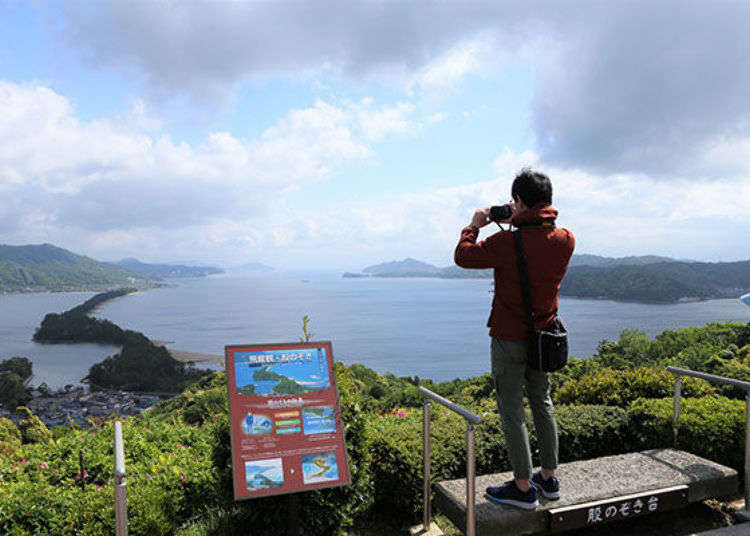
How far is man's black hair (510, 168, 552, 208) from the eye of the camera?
3010 millimetres

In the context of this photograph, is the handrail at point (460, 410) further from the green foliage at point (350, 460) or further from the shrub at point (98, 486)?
the shrub at point (98, 486)

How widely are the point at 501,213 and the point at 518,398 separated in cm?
110

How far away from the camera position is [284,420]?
300 centimetres

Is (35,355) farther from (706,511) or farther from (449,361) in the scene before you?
(706,511)

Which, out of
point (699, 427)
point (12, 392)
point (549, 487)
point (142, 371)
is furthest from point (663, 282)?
point (549, 487)

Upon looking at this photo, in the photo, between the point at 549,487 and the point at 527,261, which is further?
the point at 549,487

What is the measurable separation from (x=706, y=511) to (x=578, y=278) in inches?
5112

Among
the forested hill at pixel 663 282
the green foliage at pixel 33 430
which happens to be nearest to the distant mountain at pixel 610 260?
the forested hill at pixel 663 282

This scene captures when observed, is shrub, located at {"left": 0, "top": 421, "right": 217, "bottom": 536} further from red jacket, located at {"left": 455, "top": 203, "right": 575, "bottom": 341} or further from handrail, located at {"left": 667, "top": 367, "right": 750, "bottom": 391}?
handrail, located at {"left": 667, "top": 367, "right": 750, "bottom": 391}

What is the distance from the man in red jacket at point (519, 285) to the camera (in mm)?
2973

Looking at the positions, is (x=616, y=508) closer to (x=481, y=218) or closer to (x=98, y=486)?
(x=481, y=218)

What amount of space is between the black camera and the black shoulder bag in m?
0.16

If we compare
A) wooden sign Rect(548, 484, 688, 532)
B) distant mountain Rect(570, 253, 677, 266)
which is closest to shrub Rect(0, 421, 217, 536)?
wooden sign Rect(548, 484, 688, 532)

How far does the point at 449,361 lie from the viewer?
214 ft
